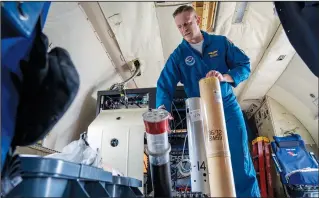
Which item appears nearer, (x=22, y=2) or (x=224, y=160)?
(x=22, y=2)

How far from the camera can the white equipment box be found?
1.91 m

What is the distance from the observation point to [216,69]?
158 cm

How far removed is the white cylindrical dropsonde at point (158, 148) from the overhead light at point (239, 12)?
5.69 ft

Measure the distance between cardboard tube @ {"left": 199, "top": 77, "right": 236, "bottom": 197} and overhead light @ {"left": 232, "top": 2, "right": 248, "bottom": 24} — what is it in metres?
1.48

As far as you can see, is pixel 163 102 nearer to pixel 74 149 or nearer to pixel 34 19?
pixel 74 149

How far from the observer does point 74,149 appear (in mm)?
1037

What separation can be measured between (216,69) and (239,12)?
1.01 meters

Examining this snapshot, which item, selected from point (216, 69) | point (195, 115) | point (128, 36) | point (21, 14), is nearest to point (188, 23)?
point (216, 69)

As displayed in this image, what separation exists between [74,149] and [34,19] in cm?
63

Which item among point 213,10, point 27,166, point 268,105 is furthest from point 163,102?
point 268,105

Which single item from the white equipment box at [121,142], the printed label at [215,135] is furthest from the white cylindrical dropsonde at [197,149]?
the white equipment box at [121,142]

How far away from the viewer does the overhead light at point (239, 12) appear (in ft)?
7.00

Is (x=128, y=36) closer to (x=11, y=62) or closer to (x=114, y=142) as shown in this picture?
(x=114, y=142)

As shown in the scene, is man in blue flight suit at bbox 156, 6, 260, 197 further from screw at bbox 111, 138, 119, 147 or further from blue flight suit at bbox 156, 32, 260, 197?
screw at bbox 111, 138, 119, 147
